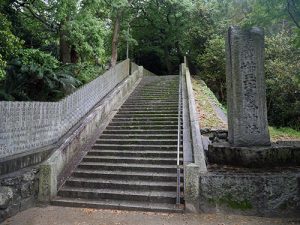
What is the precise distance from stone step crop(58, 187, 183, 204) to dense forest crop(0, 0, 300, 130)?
4.38 meters

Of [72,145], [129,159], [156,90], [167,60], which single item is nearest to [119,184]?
[129,159]

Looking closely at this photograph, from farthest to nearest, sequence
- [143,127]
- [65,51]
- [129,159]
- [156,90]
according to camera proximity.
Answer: [156,90] < [65,51] < [143,127] < [129,159]

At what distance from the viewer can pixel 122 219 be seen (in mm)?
6441

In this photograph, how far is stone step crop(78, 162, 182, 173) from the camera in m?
8.44

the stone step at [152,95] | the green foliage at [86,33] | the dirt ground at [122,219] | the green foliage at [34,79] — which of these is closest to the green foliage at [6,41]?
the green foliage at [34,79]

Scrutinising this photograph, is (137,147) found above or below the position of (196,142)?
below

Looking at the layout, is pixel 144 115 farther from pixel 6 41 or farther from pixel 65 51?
pixel 65 51

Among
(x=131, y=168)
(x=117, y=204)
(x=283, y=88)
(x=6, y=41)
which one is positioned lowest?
(x=117, y=204)

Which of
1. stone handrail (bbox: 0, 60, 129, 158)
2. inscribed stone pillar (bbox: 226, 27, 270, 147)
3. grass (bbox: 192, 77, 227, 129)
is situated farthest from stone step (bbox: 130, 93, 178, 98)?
inscribed stone pillar (bbox: 226, 27, 270, 147)

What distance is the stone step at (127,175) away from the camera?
8047mm

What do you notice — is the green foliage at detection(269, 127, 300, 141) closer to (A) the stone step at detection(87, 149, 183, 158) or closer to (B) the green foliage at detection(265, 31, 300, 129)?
(B) the green foliage at detection(265, 31, 300, 129)

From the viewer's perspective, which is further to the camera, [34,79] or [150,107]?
[150,107]

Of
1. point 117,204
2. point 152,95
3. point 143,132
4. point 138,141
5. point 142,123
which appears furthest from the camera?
point 152,95

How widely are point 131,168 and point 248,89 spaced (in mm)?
3679
